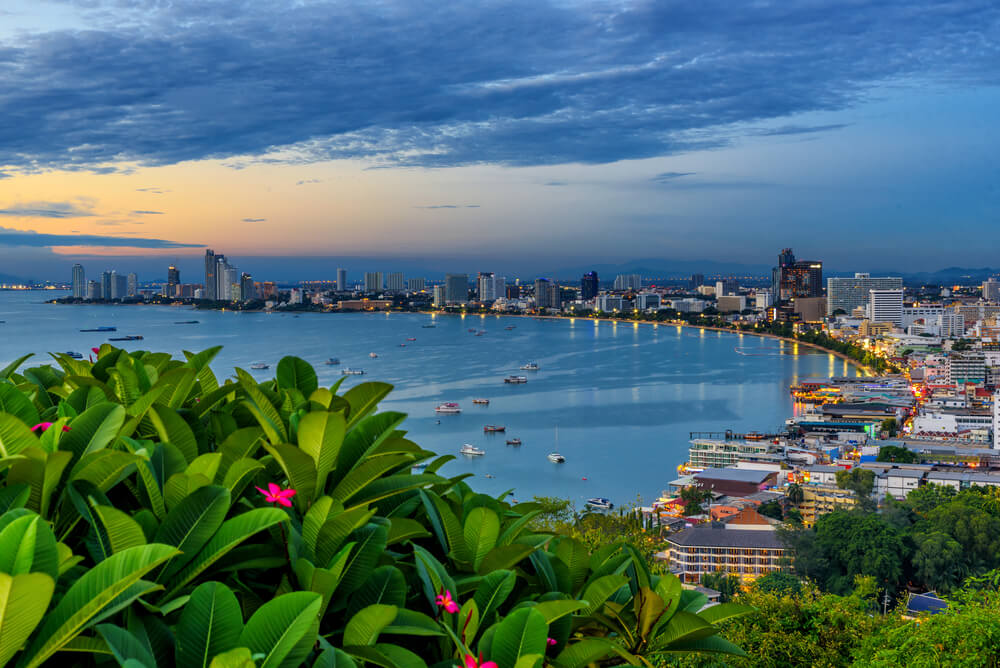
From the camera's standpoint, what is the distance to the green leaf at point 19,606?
42cm

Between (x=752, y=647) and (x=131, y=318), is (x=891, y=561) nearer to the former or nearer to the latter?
(x=752, y=647)

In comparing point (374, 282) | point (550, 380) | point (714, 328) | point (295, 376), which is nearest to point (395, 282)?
point (374, 282)

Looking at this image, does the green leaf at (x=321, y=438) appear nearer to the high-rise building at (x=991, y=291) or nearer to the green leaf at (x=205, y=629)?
the green leaf at (x=205, y=629)

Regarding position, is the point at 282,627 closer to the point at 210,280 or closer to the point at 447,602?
the point at 447,602

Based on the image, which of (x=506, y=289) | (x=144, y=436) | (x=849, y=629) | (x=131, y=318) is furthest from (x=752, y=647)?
(x=506, y=289)

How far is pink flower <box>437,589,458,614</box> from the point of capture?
0.63 m

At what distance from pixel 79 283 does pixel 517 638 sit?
5105cm

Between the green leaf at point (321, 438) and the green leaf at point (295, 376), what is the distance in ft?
0.93

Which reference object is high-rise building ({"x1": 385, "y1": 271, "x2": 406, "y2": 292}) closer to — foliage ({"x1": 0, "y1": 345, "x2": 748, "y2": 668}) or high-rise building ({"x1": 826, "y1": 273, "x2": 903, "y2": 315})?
high-rise building ({"x1": 826, "y1": 273, "x2": 903, "y2": 315})

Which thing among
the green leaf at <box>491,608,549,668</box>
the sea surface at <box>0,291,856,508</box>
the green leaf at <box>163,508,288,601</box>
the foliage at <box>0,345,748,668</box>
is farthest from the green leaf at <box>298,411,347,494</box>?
the sea surface at <box>0,291,856,508</box>

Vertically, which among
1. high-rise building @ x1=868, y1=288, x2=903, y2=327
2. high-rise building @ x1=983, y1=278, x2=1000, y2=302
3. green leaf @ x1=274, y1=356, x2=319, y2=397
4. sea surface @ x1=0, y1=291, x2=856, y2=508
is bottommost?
sea surface @ x1=0, y1=291, x2=856, y2=508

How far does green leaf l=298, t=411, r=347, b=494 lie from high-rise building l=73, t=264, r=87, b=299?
49.7m

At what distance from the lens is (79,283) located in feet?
148

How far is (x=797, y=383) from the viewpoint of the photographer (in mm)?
19234
